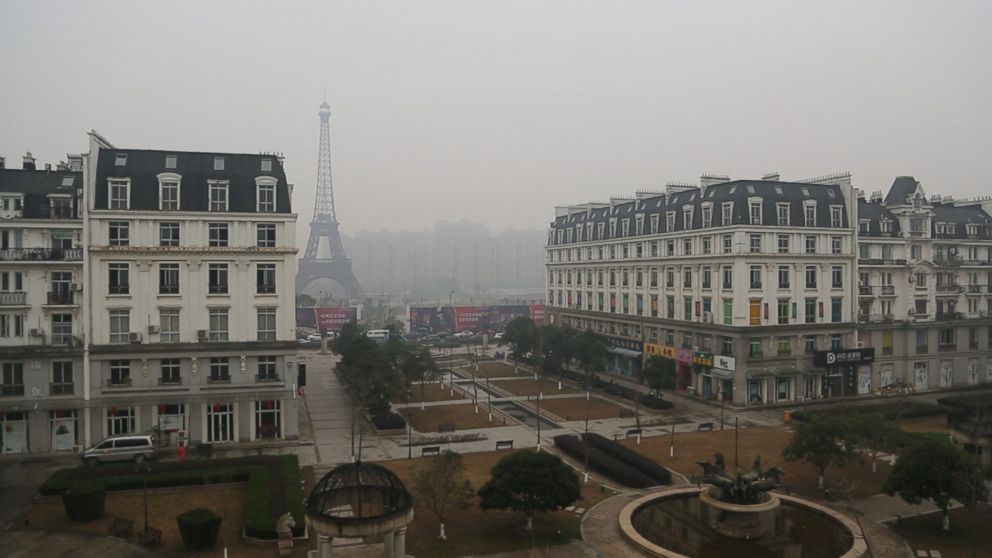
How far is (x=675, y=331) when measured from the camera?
56.1 m

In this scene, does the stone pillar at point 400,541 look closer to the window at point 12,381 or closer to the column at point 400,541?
the column at point 400,541

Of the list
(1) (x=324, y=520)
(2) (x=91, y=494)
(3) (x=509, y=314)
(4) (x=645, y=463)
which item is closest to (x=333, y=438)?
(2) (x=91, y=494)

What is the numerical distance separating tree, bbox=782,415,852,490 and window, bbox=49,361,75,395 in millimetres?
35052

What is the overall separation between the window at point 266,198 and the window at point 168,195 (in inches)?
168

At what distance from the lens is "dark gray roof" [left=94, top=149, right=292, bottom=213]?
3775 cm

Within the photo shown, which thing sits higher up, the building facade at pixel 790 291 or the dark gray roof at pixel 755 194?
the dark gray roof at pixel 755 194

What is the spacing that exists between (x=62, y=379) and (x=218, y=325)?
805 centimetres

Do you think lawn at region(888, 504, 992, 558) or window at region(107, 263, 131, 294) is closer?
lawn at region(888, 504, 992, 558)

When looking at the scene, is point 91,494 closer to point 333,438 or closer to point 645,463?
point 333,438

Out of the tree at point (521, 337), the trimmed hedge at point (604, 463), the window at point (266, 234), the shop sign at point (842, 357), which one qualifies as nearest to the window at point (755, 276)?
the shop sign at point (842, 357)

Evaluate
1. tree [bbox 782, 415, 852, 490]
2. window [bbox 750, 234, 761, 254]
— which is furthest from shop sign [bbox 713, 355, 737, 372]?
tree [bbox 782, 415, 852, 490]

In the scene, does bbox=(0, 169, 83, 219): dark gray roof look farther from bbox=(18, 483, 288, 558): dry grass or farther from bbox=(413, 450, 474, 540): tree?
bbox=(413, 450, 474, 540): tree

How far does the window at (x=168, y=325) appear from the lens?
124ft

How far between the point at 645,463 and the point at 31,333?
31.7 meters
